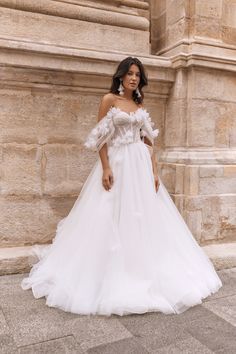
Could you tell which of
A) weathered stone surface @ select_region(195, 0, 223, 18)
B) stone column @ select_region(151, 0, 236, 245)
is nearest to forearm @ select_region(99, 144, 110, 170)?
stone column @ select_region(151, 0, 236, 245)

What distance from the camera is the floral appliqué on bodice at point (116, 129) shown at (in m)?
3.01

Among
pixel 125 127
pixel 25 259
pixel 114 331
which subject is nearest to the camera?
pixel 114 331

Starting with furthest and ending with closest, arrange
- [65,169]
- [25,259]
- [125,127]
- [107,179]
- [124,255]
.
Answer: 1. [65,169]
2. [25,259]
3. [125,127]
4. [107,179]
5. [124,255]

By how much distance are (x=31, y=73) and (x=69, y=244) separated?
64.4 inches

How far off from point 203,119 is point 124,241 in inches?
68.6

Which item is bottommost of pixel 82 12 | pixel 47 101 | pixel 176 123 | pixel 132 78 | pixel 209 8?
pixel 176 123

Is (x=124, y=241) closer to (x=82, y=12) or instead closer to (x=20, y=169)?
(x=20, y=169)

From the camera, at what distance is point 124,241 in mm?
2797

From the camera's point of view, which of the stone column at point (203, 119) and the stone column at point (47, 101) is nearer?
the stone column at point (47, 101)

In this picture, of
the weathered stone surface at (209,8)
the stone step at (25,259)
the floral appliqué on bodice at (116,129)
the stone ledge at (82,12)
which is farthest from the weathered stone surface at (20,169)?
the weathered stone surface at (209,8)

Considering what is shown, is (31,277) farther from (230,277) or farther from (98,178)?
(230,277)

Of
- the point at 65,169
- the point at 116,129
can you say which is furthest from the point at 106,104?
the point at 65,169

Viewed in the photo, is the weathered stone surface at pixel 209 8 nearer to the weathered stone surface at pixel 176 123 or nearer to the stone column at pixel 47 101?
the stone column at pixel 47 101

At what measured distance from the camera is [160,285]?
8.79 feet
